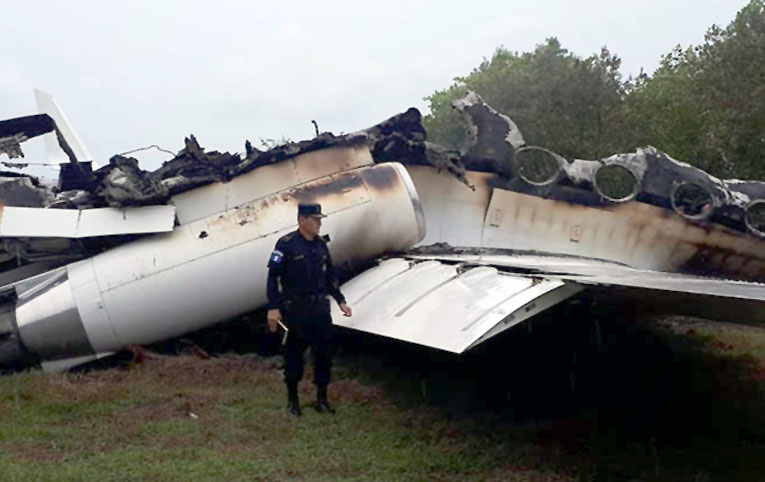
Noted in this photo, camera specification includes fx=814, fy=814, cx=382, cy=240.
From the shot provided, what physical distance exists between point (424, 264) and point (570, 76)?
11521mm

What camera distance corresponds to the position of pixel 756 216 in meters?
9.20

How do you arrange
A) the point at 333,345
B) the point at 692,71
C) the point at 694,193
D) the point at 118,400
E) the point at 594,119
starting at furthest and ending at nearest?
the point at 594,119 → the point at 692,71 → the point at 694,193 → the point at 333,345 → the point at 118,400

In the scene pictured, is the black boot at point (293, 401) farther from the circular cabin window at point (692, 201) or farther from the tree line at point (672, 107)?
the tree line at point (672, 107)

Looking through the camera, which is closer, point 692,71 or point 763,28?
point 763,28

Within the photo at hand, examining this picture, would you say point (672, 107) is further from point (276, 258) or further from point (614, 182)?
point (276, 258)

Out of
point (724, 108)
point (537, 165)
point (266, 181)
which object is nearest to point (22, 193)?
point (266, 181)

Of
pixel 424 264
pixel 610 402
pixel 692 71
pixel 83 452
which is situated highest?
pixel 692 71

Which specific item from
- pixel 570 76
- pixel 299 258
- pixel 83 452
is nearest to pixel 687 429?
pixel 299 258

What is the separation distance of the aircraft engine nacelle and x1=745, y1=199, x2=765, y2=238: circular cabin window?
3620 mm

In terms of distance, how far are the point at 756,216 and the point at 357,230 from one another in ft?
15.2

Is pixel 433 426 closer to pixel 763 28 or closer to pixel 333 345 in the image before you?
pixel 333 345

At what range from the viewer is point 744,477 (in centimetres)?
493

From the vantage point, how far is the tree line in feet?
44.9

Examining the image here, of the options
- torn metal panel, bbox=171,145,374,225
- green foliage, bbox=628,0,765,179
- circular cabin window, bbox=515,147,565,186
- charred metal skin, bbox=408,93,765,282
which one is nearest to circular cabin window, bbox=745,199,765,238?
charred metal skin, bbox=408,93,765,282
